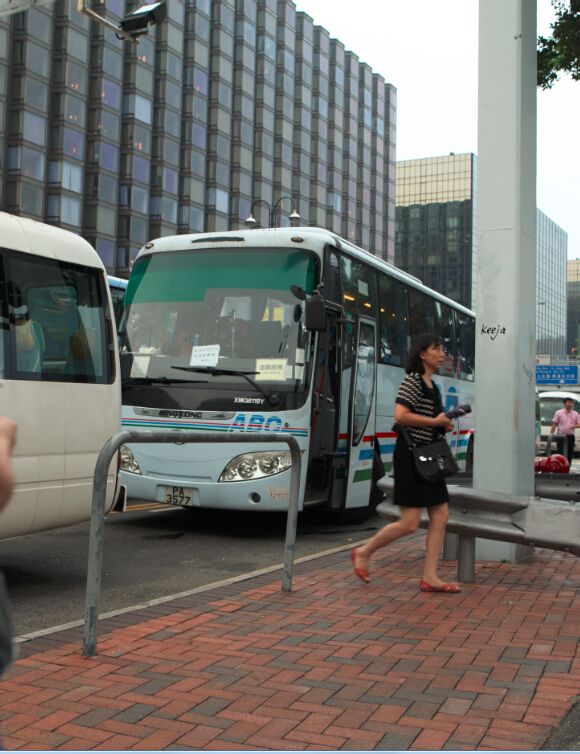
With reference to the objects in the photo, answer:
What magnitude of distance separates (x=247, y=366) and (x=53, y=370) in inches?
123

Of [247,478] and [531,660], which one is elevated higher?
[247,478]

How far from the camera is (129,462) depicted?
32.0 ft

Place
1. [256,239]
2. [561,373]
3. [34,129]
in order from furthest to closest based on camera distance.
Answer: [561,373] < [34,129] < [256,239]

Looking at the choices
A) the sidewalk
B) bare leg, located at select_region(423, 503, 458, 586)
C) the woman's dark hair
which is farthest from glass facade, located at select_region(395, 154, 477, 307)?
the sidewalk

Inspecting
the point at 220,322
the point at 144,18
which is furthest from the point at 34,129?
the point at 220,322

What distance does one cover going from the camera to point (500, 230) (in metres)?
7.95

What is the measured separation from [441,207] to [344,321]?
111324 millimetres

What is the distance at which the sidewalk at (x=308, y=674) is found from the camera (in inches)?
146

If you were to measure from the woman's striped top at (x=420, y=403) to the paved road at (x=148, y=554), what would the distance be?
208cm

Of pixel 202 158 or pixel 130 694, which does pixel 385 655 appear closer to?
pixel 130 694

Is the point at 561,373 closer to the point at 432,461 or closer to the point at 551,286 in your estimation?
the point at 432,461

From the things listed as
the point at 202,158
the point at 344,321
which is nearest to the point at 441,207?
the point at 202,158

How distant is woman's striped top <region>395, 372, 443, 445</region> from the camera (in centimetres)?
666

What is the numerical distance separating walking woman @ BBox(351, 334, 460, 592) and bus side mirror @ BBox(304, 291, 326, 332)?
246 centimetres
